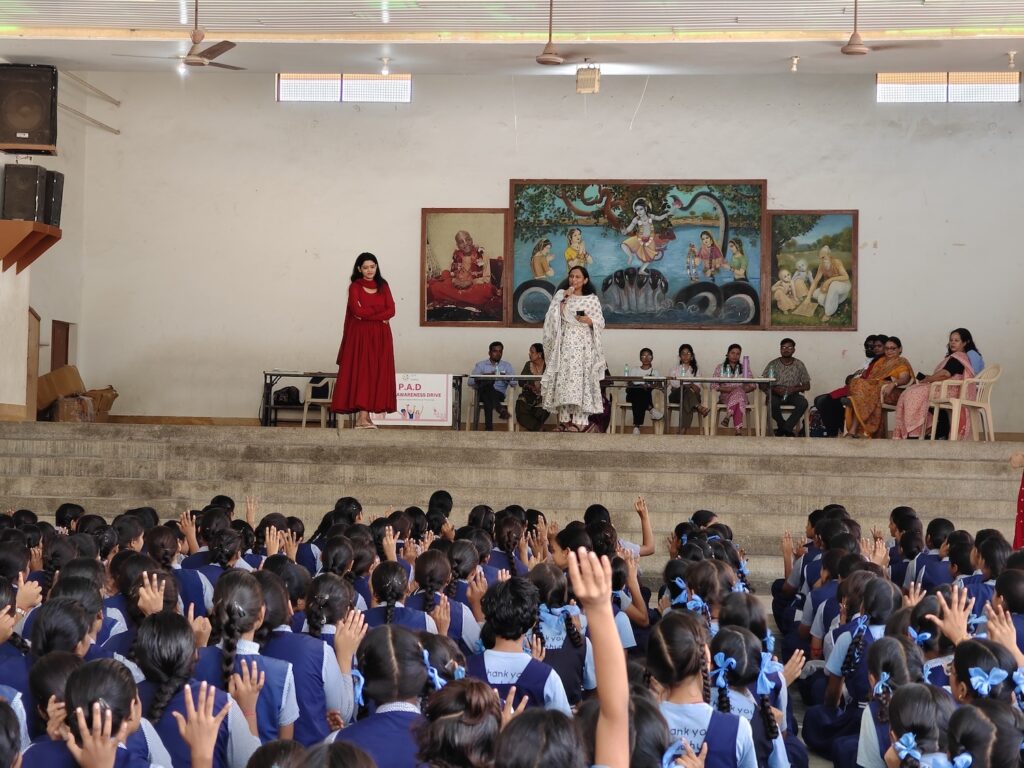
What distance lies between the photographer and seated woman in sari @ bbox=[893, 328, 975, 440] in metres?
12.1

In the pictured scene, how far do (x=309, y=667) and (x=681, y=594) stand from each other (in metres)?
1.46

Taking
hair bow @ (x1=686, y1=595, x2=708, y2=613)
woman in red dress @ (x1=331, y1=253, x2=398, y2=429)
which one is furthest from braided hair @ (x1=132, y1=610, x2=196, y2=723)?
woman in red dress @ (x1=331, y1=253, x2=398, y2=429)

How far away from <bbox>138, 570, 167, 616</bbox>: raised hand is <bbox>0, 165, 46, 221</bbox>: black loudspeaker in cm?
943

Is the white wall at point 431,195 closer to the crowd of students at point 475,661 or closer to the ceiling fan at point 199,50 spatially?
the ceiling fan at point 199,50

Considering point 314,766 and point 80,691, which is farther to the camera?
point 80,691


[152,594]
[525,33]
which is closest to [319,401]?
[525,33]

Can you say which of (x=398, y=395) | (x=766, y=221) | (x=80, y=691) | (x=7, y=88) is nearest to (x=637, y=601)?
(x=80, y=691)

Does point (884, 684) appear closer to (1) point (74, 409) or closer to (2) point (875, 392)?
(2) point (875, 392)

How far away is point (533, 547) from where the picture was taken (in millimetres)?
6535

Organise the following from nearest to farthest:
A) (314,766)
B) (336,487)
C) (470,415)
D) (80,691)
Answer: (314,766) → (80,691) → (336,487) → (470,415)

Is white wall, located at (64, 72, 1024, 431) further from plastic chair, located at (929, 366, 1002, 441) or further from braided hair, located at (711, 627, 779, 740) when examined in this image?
braided hair, located at (711, 627, 779, 740)

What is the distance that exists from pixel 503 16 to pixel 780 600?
21.3 ft

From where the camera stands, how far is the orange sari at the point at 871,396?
42.3 feet

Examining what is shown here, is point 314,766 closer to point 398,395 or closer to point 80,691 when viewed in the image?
point 80,691
